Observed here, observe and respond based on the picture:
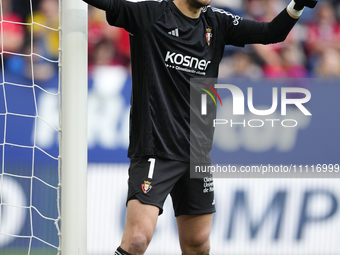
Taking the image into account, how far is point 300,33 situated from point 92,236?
2.53 metres

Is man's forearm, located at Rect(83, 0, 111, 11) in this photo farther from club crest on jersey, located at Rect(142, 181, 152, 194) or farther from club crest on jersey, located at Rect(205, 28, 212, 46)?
club crest on jersey, located at Rect(142, 181, 152, 194)

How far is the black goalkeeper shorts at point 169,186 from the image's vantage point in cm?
193

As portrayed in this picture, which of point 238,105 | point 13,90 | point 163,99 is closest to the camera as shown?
point 163,99

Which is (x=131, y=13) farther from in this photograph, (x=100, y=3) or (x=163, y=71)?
(x=163, y=71)

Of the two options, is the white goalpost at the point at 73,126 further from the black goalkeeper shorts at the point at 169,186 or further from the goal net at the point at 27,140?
the goal net at the point at 27,140

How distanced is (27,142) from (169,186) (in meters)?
1.74

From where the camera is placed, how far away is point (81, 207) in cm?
209

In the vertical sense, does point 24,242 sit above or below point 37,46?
below

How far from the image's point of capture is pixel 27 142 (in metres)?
3.34

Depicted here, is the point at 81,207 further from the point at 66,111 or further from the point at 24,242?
the point at 24,242

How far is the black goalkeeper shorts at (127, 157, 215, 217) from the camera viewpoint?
6.34 feet

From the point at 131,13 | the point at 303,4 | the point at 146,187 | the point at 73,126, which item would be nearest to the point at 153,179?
the point at 146,187

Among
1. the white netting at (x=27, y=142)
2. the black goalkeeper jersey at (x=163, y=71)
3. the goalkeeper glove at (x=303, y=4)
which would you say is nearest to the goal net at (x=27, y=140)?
the white netting at (x=27, y=142)

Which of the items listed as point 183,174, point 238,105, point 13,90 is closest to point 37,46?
point 13,90
